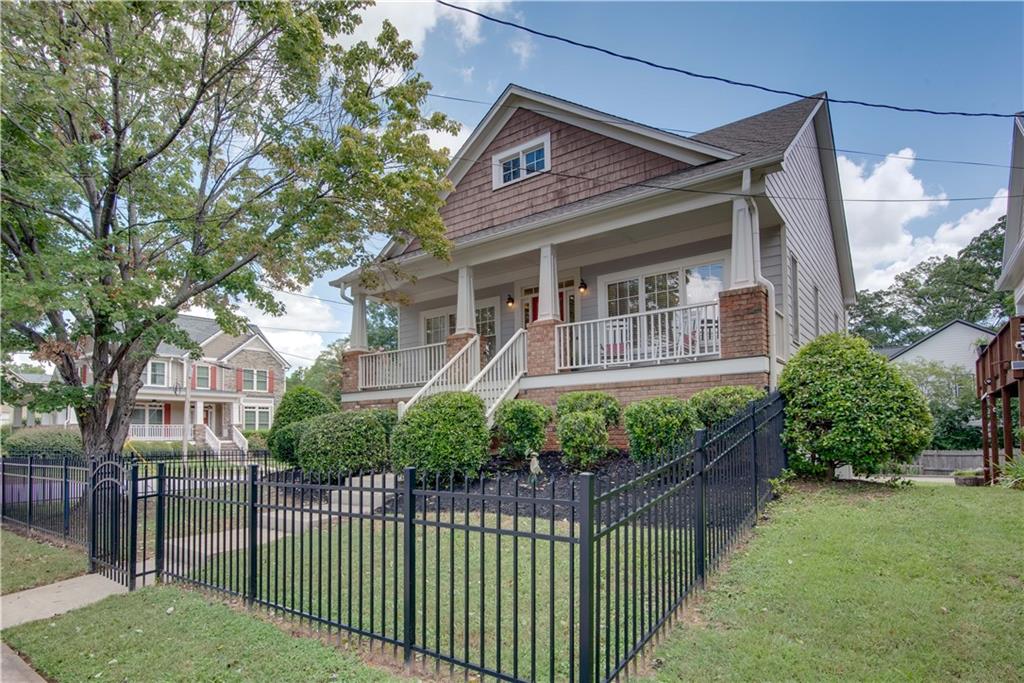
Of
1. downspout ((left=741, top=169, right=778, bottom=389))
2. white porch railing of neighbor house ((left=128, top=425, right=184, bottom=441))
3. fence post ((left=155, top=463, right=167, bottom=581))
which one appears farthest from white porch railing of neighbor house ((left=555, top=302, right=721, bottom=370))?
white porch railing of neighbor house ((left=128, top=425, right=184, bottom=441))

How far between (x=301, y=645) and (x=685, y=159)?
10.1 m

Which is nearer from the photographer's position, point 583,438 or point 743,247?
point 583,438

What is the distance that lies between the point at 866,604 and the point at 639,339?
6406 millimetres

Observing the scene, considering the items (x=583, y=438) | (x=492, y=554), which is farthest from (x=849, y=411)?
(x=492, y=554)

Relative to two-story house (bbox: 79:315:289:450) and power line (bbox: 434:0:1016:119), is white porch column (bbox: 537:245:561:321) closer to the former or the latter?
power line (bbox: 434:0:1016:119)

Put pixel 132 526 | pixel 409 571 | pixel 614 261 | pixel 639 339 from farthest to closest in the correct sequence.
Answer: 1. pixel 614 261
2. pixel 639 339
3. pixel 132 526
4. pixel 409 571

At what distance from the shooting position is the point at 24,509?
356 inches

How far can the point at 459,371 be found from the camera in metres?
12.1

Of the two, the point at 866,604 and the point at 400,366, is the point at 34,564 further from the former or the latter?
the point at 866,604

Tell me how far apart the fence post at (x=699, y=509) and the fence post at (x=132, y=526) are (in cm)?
542

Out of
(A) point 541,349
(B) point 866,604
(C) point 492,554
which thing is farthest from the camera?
(A) point 541,349

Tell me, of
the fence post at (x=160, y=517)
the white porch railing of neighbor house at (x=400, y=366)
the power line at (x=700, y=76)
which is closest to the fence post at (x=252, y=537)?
the fence post at (x=160, y=517)

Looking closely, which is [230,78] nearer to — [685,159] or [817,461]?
[685,159]

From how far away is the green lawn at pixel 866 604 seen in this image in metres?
3.30
